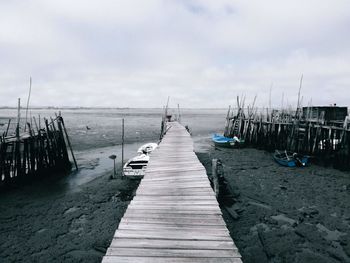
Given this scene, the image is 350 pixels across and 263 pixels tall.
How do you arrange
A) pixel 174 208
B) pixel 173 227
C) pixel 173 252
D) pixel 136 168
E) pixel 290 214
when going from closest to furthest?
pixel 173 252 → pixel 173 227 → pixel 174 208 → pixel 290 214 → pixel 136 168

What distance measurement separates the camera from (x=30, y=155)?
48.4 ft

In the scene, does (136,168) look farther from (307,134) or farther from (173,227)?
(307,134)

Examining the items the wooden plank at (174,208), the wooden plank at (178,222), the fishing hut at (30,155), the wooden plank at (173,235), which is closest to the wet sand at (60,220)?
the fishing hut at (30,155)

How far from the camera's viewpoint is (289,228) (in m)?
Result: 9.16

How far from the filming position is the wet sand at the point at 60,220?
7895 millimetres

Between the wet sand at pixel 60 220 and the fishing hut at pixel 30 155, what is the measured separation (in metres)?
0.97

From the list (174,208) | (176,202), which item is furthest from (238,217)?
(174,208)

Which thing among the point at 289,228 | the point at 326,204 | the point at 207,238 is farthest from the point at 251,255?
the point at 326,204

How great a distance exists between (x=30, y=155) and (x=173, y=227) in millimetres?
13123

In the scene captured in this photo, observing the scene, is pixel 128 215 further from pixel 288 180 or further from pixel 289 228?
pixel 288 180

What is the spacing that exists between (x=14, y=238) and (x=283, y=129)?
2265 cm

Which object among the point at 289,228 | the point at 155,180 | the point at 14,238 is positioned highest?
the point at 155,180

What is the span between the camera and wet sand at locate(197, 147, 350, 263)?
7.79 m

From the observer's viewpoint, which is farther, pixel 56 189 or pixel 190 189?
pixel 56 189
